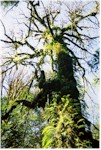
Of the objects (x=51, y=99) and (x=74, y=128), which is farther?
(x=51, y=99)

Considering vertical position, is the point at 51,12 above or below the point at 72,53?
above

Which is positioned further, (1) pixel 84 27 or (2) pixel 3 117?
(1) pixel 84 27

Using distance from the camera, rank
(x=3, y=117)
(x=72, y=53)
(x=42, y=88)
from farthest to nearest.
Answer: (x=72, y=53) → (x=42, y=88) → (x=3, y=117)

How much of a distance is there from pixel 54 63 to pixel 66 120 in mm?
2536

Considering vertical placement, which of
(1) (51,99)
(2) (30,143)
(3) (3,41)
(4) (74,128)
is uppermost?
(3) (3,41)

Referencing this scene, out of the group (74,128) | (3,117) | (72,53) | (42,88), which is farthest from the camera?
(72,53)

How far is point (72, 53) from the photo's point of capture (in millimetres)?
10516

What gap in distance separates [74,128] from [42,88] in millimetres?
2071

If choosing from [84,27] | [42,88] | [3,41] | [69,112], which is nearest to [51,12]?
[84,27]

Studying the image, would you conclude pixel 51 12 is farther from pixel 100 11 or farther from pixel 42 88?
pixel 42 88

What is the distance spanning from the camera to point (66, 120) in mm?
8305

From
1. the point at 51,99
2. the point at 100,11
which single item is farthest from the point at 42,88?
the point at 100,11

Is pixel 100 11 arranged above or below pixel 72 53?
above

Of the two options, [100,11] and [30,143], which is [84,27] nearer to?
[100,11]
